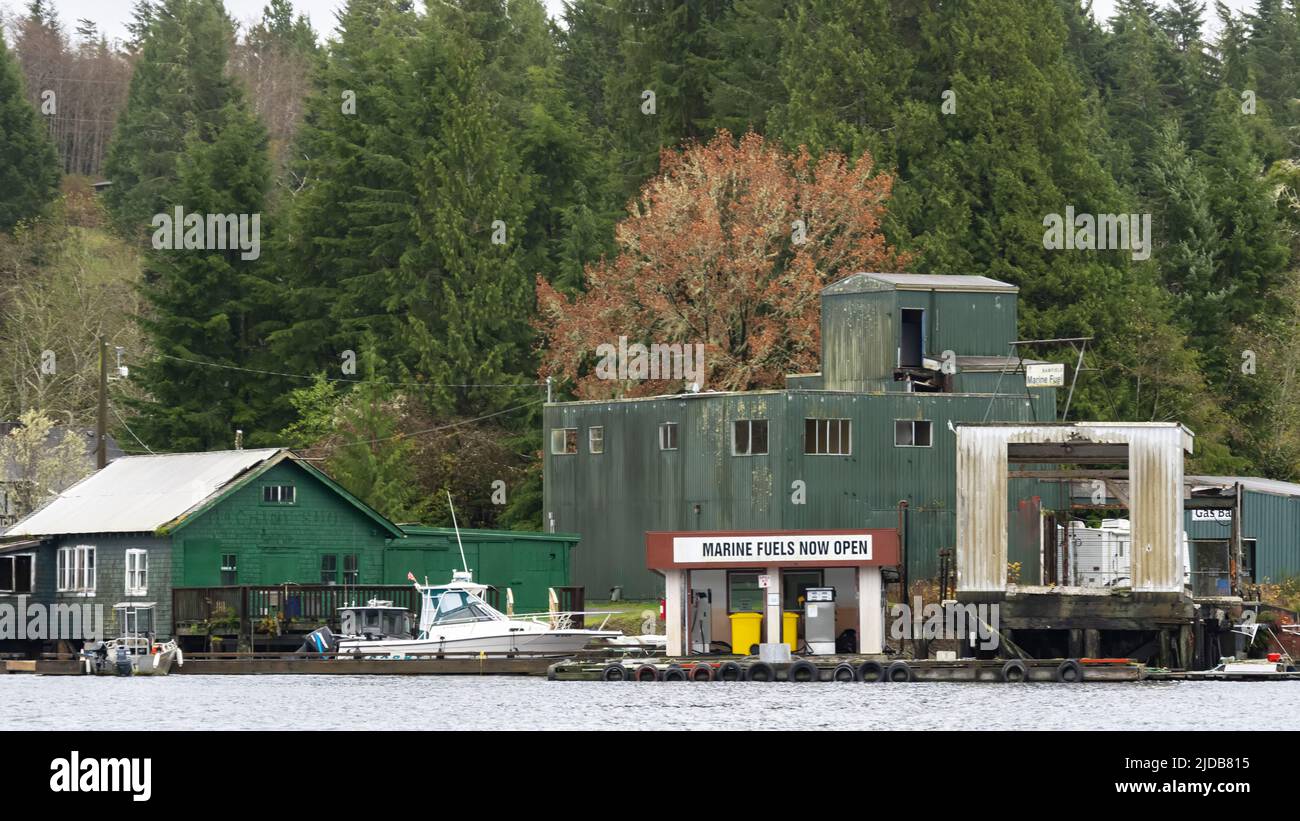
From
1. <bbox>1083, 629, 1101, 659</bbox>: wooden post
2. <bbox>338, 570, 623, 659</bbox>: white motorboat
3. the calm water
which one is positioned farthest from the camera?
<bbox>338, 570, 623, 659</bbox>: white motorboat

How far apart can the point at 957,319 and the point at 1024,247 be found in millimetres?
15449

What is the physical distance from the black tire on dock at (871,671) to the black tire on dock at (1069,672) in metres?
4.18

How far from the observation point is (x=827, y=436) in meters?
71.5

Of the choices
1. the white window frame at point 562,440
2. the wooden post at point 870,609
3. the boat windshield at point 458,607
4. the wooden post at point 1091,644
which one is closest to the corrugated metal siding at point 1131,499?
the wooden post at point 1091,644

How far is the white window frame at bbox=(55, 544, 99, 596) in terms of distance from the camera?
72.6m

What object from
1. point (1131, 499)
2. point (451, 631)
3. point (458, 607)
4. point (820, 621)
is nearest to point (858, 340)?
point (820, 621)

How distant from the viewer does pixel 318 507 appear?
7288 cm

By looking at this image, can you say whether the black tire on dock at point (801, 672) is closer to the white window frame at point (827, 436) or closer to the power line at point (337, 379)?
the white window frame at point (827, 436)

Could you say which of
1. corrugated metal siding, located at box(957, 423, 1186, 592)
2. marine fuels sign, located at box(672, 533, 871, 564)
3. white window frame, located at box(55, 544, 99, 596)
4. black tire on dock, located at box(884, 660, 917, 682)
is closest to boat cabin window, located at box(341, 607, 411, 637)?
marine fuels sign, located at box(672, 533, 871, 564)

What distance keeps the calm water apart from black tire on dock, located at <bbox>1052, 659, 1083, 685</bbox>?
0.34m

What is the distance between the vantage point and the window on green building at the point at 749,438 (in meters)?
71.8

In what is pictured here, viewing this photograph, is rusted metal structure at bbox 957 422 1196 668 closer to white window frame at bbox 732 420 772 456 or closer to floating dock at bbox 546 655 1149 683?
floating dock at bbox 546 655 1149 683

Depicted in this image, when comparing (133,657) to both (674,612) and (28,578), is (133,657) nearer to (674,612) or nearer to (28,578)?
(28,578)
